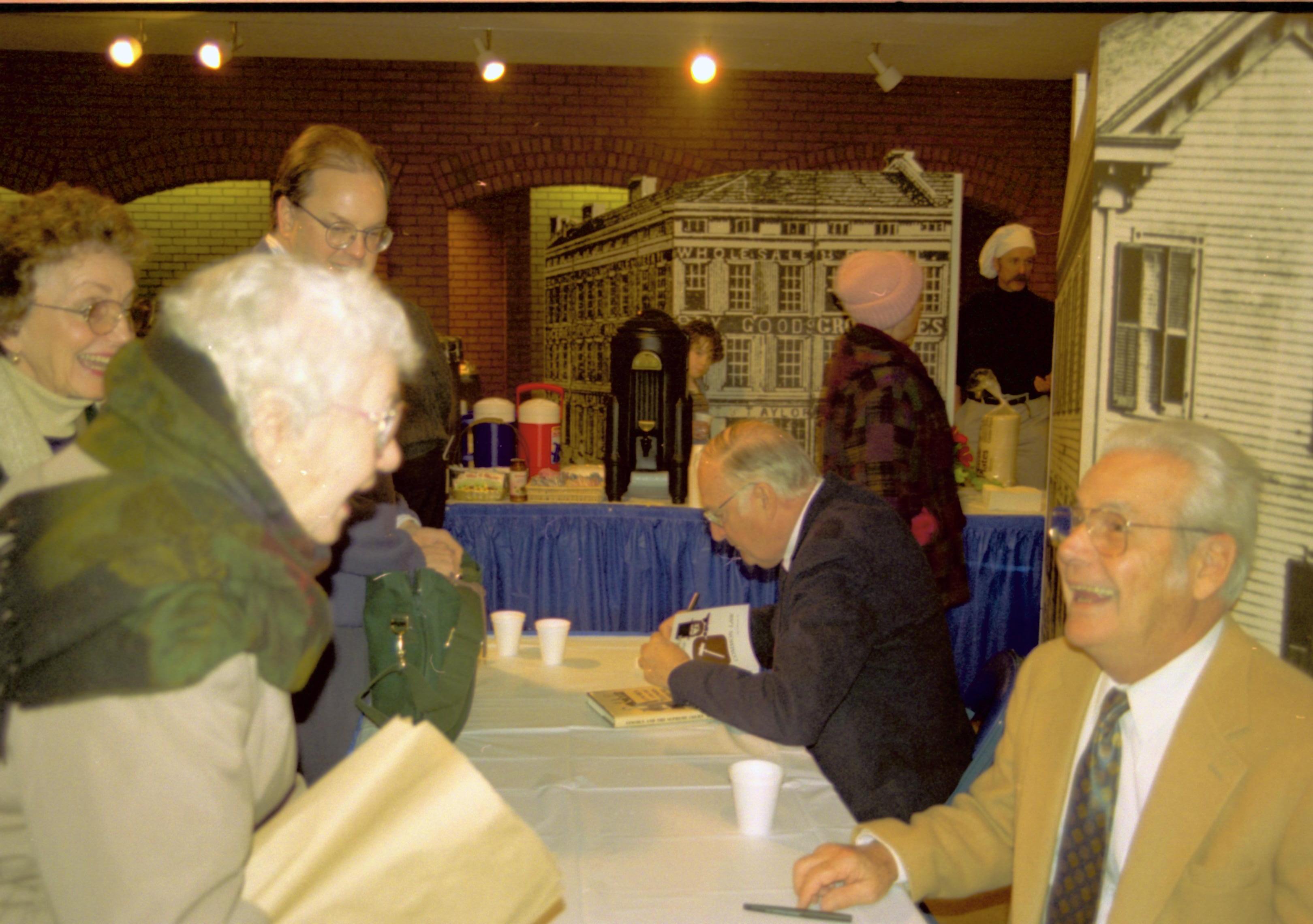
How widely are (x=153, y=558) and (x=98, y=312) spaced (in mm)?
1309

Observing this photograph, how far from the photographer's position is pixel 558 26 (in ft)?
22.9

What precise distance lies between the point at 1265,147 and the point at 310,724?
211 cm

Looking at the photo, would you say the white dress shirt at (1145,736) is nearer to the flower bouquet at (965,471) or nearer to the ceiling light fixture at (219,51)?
the flower bouquet at (965,471)

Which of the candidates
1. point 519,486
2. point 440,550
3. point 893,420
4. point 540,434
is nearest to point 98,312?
point 440,550

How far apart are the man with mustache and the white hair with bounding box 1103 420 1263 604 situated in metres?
3.76

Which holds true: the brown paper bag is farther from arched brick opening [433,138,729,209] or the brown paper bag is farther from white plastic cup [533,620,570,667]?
arched brick opening [433,138,729,209]

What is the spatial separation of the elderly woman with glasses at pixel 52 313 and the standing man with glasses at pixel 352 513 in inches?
12.6

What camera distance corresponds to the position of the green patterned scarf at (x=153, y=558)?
835 mm

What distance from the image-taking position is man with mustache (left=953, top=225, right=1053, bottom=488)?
5250 millimetres

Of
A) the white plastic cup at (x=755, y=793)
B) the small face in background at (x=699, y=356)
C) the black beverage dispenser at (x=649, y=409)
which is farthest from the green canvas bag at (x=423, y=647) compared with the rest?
the small face in background at (x=699, y=356)

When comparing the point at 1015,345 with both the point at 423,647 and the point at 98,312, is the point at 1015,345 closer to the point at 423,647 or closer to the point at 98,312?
the point at 423,647

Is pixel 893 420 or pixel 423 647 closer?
pixel 423 647

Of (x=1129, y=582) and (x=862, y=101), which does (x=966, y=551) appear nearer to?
(x=1129, y=582)

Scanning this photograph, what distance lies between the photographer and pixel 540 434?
491cm
